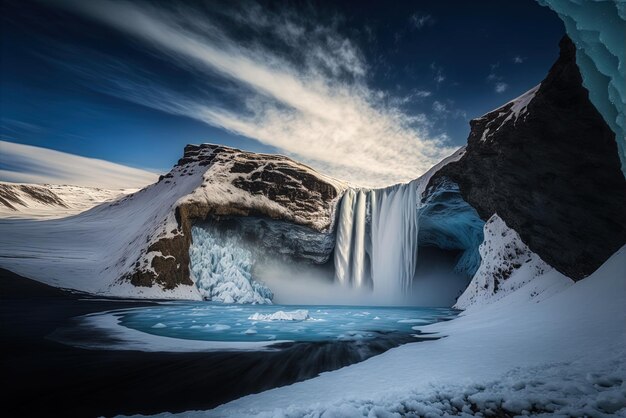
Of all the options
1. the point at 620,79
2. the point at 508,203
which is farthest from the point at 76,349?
the point at 508,203

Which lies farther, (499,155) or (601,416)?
(499,155)

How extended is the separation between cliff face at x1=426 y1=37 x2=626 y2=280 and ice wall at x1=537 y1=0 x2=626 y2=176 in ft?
4.74

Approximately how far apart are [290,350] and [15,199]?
8918 centimetres

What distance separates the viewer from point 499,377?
12.5 ft

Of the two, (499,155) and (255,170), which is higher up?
(255,170)

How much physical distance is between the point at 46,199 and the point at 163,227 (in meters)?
82.0

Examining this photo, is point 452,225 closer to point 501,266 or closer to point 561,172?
point 501,266

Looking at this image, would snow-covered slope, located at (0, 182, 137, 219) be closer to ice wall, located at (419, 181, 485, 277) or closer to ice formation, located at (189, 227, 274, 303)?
ice formation, located at (189, 227, 274, 303)

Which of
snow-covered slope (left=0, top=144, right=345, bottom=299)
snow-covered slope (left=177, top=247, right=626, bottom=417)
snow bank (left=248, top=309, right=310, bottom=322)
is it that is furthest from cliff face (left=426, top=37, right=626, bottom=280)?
snow-covered slope (left=0, top=144, right=345, bottom=299)

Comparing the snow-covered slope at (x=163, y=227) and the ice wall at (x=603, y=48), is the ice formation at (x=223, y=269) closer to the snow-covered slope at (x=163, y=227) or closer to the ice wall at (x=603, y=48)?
the snow-covered slope at (x=163, y=227)

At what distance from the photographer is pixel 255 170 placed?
33.0 meters

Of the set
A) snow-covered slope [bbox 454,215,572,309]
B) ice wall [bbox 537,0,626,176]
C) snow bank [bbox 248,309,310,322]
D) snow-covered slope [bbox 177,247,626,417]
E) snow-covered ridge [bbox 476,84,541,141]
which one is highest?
snow-covered ridge [bbox 476,84,541,141]

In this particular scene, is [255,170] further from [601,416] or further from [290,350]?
[601,416]

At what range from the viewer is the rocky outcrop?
83.9ft
